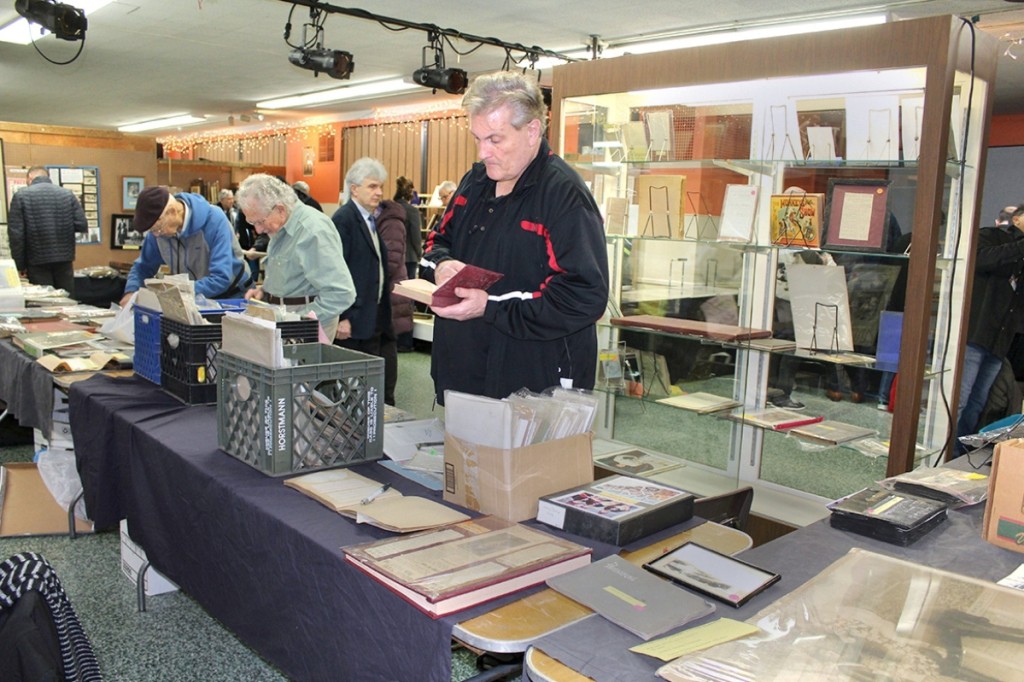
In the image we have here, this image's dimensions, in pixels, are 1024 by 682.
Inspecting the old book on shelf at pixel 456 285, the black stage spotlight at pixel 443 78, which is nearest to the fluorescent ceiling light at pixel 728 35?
the black stage spotlight at pixel 443 78

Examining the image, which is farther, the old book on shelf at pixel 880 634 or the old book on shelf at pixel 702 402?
the old book on shelf at pixel 702 402

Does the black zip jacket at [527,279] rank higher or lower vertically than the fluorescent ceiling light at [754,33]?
lower

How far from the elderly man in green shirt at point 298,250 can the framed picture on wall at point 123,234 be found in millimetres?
5289

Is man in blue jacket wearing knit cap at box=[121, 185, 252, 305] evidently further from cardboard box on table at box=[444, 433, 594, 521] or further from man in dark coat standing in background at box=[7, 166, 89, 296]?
man in dark coat standing in background at box=[7, 166, 89, 296]

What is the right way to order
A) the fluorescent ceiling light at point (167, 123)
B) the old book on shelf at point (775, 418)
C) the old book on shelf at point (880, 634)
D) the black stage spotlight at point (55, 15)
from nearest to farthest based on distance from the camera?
the old book on shelf at point (880, 634) < the old book on shelf at point (775, 418) < the black stage spotlight at point (55, 15) < the fluorescent ceiling light at point (167, 123)

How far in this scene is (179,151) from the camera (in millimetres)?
18484

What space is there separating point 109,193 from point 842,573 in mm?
8271

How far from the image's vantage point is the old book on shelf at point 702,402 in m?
3.71

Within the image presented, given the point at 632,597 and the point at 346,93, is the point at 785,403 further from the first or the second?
the point at 346,93

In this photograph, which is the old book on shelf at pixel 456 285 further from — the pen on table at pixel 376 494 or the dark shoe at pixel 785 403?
the dark shoe at pixel 785 403

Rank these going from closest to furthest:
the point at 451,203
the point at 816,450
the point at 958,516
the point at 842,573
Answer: the point at 842,573 → the point at 958,516 → the point at 451,203 → the point at 816,450

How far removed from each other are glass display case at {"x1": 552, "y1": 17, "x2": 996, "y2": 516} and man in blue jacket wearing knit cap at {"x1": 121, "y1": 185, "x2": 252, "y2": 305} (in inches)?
67.7

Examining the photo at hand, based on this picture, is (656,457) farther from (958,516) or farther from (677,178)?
(958,516)

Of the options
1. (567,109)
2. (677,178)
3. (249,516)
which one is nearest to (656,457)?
(677,178)
